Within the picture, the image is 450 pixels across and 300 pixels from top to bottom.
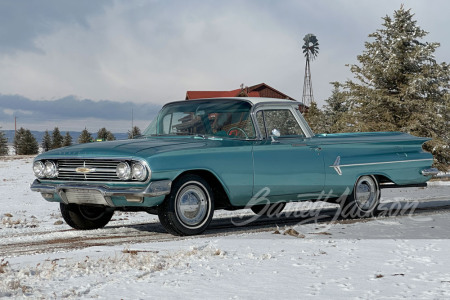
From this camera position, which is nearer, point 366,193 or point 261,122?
point 261,122

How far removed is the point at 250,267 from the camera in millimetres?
4660

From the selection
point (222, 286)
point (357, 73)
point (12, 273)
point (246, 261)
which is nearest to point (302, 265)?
point (246, 261)

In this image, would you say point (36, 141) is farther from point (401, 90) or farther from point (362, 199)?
point (362, 199)

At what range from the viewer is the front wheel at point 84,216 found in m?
7.81

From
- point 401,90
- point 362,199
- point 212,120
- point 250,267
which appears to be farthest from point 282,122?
point 401,90

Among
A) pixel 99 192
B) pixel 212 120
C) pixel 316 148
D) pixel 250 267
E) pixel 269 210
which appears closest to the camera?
pixel 250 267

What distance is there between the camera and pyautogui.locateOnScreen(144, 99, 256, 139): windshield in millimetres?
7602

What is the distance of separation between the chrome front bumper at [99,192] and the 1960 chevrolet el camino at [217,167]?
0.5 inches

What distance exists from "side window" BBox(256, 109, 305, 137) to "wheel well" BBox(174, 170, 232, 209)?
1.10m

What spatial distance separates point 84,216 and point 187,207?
1.89 metres

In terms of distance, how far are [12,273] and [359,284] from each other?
2595 mm

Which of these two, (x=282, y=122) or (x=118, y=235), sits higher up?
(x=282, y=122)

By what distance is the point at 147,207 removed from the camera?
6676 millimetres

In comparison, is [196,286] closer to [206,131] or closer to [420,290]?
[420,290]
